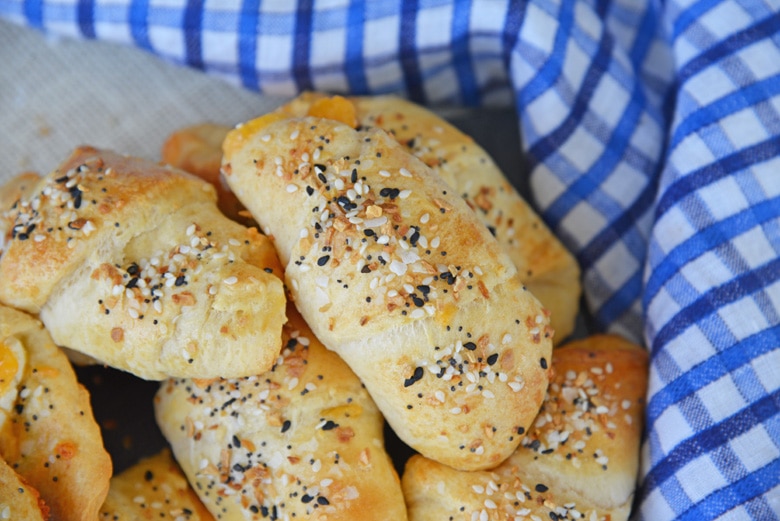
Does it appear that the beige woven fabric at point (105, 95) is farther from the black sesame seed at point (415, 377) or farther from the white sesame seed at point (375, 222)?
the black sesame seed at point (415, 377)

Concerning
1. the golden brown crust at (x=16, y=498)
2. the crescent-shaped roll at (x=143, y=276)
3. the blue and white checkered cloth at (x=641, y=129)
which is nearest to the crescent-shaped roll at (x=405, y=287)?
the crescent-shaped roll at (x=143, y=276)

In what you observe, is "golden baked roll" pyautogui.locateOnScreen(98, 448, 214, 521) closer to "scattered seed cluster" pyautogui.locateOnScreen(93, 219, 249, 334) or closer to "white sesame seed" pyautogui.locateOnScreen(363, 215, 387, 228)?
"scattered seed cluster" pyautogui.locateOnScreen(93, 219, 249, 334)

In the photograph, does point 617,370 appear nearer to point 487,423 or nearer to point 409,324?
point 487,423

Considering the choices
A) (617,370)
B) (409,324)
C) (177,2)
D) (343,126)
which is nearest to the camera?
(409,324)

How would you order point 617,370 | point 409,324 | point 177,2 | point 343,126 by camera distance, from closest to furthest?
1. point 409,324
2. point 343,126
3. point 617,370
4. point 177,2

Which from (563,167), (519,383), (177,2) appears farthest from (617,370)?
(177,2)

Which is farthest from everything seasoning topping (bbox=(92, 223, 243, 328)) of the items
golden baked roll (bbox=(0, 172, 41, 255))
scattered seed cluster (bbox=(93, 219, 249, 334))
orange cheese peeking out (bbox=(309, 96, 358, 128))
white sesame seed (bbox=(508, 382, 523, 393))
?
white sesame seed (bbox=(508, 382, 523, 393))
